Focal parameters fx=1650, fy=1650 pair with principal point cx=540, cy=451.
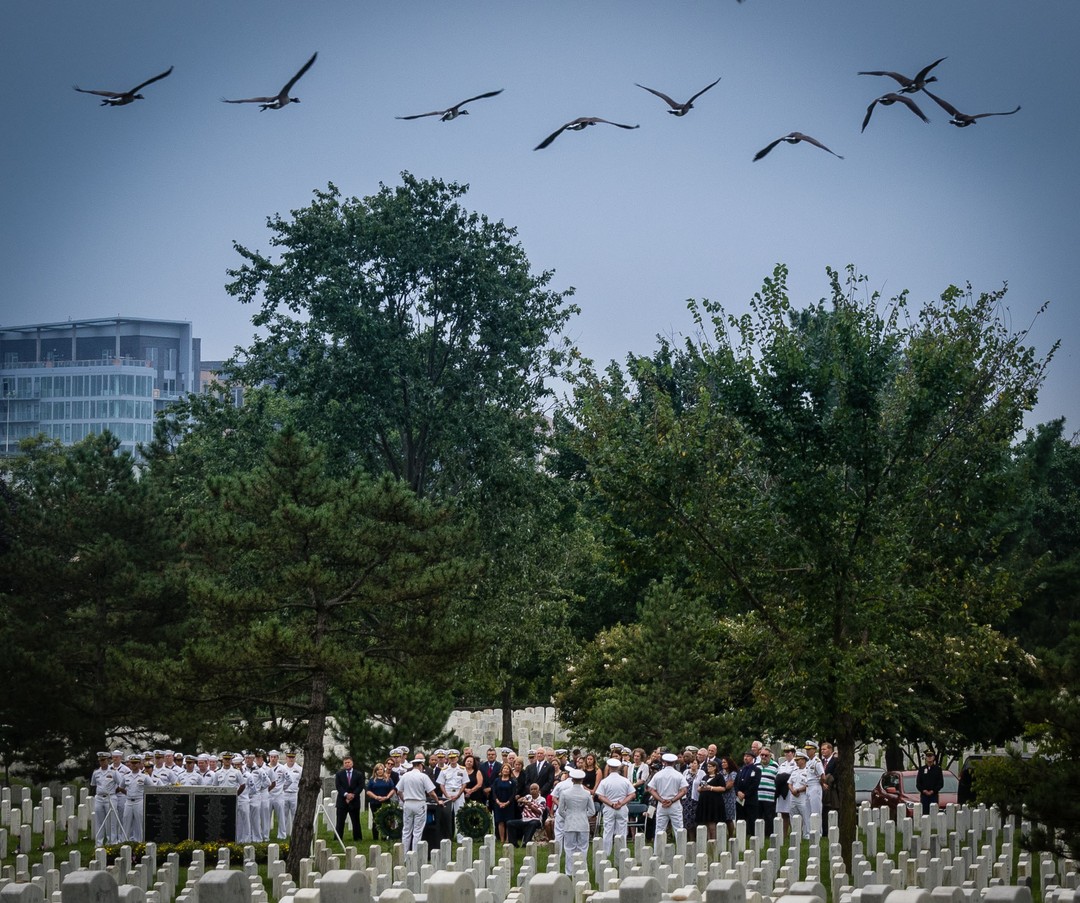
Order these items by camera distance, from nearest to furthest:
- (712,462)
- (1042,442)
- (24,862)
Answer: (24,862) → (712,462) → (1042,442)

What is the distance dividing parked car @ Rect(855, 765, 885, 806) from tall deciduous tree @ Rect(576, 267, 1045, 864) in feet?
22.2

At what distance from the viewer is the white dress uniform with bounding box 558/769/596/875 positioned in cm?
2098

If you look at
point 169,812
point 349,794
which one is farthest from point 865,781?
point 169,812

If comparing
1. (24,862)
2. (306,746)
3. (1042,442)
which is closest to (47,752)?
(306,746)

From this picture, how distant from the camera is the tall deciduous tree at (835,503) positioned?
20422mm

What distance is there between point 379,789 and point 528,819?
8.55ft

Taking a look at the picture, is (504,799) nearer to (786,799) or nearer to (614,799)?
(614,799)

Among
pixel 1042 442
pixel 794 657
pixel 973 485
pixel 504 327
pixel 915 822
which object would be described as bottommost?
pixel 915 822

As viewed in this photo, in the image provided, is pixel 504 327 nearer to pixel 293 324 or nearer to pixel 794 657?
pixel 293 324

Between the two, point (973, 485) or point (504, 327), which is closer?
point (973, 485)

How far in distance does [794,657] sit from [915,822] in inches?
167

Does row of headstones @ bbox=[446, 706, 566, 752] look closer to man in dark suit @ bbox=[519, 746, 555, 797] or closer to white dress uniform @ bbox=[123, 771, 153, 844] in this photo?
white dress uniform @ bbox=[123, 771, 153, 844]

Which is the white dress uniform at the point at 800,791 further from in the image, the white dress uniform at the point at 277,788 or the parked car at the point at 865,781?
the white dress uniform at the point at 277,788

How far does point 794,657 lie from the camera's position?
2066cm
